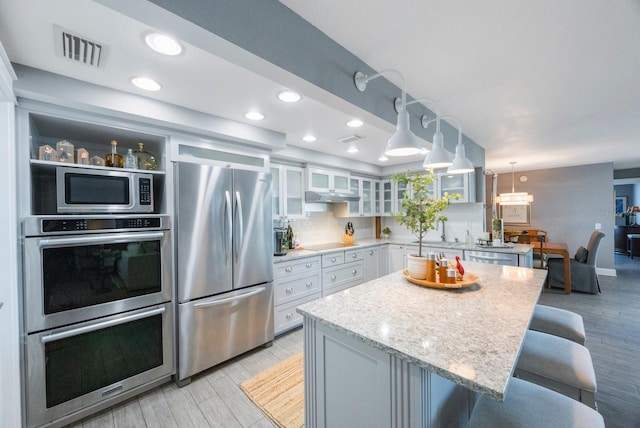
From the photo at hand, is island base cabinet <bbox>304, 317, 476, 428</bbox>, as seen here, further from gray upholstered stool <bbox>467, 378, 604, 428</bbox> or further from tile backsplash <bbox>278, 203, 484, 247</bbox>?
tile backsplash <bbox>278, 203, 484, 247</bbox>

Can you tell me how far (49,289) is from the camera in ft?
5.31

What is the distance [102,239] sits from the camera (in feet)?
5.82

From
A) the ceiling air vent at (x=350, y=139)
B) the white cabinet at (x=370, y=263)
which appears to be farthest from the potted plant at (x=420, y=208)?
the white cabinet at (x=370, y=263)

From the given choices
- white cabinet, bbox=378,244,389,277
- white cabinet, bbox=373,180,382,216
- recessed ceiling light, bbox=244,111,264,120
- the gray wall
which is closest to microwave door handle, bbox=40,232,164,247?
recessed ceiling light, bbox=244,111,264,120

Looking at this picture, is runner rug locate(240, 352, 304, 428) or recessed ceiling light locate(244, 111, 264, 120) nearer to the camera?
runner rug locate(240, 352, 304, 428)

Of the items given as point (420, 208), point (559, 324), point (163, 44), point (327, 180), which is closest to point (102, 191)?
point (163, 44)

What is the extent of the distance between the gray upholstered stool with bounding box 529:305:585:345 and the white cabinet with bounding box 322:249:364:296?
2.16 metres

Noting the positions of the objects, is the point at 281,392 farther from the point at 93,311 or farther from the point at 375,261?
the point at 375,261

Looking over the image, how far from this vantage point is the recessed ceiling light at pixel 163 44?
125cm

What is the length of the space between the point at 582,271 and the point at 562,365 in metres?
4.42

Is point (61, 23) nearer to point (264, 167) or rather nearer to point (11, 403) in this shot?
point (264, 167)

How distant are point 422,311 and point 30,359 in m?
2.29

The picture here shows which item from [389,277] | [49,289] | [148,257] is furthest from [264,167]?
[49,289]

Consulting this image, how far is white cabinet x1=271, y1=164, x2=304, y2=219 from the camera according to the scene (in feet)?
11.1
